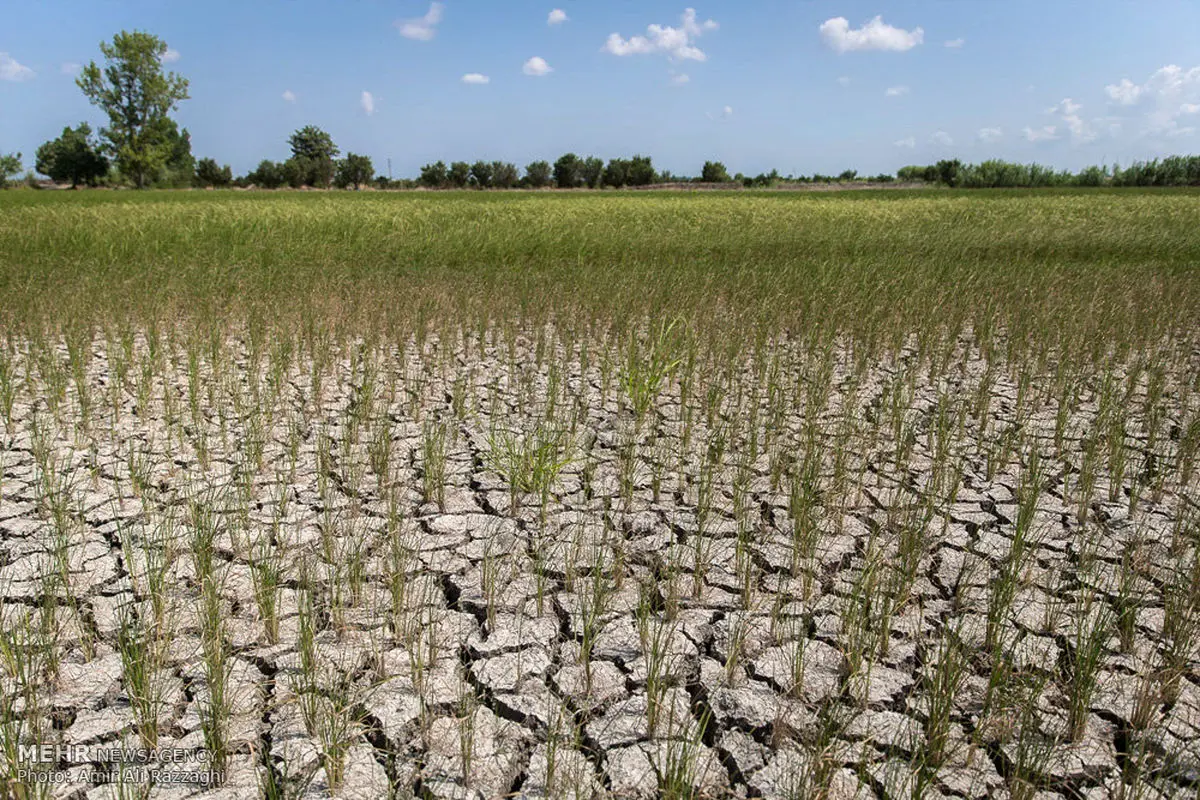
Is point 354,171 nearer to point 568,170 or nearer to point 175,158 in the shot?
point 175,158

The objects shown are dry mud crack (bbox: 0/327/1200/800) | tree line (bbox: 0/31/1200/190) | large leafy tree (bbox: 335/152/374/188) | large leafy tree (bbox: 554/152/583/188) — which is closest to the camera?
dry mud crack (bbox: 0/327/1200/800)

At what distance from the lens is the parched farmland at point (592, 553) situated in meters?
2.06

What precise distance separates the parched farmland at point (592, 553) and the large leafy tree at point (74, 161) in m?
70.2

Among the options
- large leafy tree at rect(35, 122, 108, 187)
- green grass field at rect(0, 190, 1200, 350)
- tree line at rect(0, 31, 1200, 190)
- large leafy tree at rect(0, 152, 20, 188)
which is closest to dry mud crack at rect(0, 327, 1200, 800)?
green grass field at rect(0, 190, 1200, 350)

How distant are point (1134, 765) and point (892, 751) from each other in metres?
0.70

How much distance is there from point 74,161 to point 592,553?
252 feet

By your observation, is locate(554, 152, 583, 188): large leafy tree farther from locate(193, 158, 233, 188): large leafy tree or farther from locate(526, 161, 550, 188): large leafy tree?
locate(193, 158, 233, 188): large leafy tree

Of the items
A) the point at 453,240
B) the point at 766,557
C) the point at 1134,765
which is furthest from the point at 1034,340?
the point at 453,240

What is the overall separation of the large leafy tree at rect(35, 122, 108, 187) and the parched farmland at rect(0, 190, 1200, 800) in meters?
70.2

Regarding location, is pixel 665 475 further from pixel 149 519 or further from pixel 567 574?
pixel 149 519

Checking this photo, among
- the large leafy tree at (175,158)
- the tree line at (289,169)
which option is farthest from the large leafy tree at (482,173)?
the large leafy tree at (175,158)

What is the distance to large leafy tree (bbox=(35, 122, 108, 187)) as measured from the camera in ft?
208

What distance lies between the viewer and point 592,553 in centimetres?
320

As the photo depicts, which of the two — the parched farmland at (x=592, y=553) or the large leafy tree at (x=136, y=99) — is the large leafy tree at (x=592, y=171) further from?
the parched farmland at (x=592, y=553)
